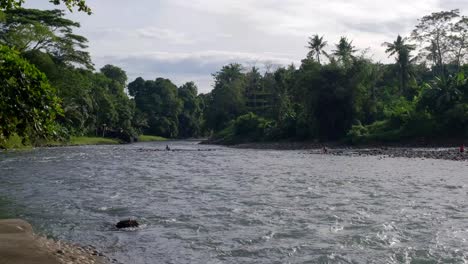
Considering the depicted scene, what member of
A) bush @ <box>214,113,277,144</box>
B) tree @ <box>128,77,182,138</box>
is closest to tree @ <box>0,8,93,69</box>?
bush @ <box>214,113,277,144</box>

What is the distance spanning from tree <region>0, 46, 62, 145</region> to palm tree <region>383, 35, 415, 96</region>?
3052 inches

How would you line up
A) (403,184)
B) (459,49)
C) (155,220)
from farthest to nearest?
1. (459,49)
2. (403,184)
3. (155,220)

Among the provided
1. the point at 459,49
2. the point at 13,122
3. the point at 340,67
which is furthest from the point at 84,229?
the point at 459,49

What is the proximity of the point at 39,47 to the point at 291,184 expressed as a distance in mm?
51582

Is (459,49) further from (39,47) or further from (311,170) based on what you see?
(39,47)

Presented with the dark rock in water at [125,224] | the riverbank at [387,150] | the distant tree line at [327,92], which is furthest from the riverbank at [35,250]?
the riverbank at [387,150]

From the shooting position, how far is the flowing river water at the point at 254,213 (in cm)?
1223

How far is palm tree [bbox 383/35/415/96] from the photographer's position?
257ft

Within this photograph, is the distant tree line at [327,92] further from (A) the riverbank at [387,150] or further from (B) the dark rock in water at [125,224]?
(B) the dark rock in water at [125,224]

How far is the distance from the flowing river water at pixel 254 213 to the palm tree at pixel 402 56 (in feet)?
170

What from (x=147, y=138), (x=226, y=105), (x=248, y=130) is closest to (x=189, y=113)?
(x=147, y=138)

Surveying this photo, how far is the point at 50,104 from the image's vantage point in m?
8.65

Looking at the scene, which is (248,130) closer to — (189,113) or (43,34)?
(43,34)

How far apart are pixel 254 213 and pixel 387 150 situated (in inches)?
1542
